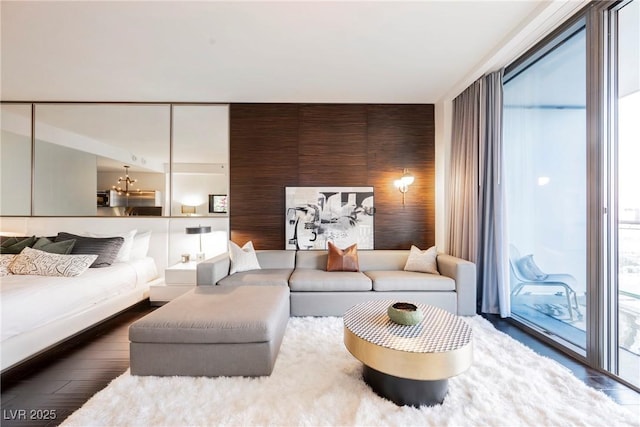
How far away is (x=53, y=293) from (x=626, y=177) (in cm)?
470

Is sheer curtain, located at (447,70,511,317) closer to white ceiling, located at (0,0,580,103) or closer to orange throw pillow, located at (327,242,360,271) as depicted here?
white ceiling, located at (0,0,580,103)

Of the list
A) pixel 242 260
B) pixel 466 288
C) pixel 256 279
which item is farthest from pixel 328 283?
pixel 466 288

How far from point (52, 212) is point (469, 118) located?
586cm

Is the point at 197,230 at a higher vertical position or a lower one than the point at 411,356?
higher

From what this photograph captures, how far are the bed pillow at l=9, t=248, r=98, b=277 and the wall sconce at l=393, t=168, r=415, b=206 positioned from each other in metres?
3.98

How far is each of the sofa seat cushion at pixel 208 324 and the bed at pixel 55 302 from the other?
1.02 meters

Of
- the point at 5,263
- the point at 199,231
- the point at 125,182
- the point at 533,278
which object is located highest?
the point at 125,182

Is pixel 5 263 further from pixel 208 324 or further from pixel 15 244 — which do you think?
pixel 208 324

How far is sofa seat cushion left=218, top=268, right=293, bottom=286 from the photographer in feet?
9.57

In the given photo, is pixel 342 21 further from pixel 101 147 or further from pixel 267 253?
pixel 101 147

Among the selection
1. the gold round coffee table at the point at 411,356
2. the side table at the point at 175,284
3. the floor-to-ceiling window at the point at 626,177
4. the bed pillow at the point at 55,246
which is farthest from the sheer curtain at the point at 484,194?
the bed pillow at the point at 55,246

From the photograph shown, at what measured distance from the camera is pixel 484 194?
311cm

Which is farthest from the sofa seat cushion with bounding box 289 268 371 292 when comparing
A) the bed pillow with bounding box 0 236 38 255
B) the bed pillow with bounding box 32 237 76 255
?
the bed pillow with bounding box 0 236 38 255

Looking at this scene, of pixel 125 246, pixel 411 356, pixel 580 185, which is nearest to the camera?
pixel 411 356
